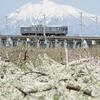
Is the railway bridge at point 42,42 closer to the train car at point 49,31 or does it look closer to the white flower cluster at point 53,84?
the white flower cluster at point 53,84

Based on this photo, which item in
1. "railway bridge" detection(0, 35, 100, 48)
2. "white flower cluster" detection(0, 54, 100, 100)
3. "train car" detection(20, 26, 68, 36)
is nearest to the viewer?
"white flower cluster" detection(0, 54, 100, 100)

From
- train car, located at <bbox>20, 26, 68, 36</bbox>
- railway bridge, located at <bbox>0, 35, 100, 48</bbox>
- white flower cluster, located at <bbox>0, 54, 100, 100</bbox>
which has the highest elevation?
white flower cluster, located at <bbox>0, 54, 100, 100</bbox>

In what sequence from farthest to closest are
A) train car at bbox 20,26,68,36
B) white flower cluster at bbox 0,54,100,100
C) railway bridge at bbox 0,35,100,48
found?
train car at bbox 20,26,68,36 < railway bridge at bbox 0,35,100,48 < white flower cluster at bbox 0,54,100,100

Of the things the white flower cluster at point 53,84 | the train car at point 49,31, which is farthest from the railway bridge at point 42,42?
the train car at point 49,31

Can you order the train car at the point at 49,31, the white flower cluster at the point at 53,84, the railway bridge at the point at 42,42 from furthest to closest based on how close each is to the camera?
the train car at the point at 49,31, the railway bridge at the point at 42,42, the white flower cluster at the point at 53,84

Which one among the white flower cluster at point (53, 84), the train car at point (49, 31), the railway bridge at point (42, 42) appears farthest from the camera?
the train car at point (49, 31)

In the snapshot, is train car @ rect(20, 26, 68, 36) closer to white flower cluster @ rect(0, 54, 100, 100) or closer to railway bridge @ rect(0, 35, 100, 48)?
railway bridge @ rect(0, 35, 100, 48)

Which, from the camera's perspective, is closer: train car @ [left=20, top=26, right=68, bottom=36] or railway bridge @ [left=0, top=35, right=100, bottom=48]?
railway bridge @ [left=0, top=35, right=100, bottom=48]

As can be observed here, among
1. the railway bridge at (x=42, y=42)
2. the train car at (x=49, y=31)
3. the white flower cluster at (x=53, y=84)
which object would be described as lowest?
the train car at (x=49, y=31)

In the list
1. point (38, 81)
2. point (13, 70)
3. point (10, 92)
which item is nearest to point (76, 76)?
point (38, 81)

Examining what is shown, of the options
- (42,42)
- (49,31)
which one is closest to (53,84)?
(42,42)

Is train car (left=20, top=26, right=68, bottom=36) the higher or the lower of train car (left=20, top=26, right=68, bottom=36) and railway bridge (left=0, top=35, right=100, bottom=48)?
the lower

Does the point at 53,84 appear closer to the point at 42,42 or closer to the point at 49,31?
the point at 42,42

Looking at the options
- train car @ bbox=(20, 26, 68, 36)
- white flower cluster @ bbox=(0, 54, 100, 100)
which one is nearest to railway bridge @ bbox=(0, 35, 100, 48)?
white flower cluster @ bbox=(0, 54, 100, 100)
